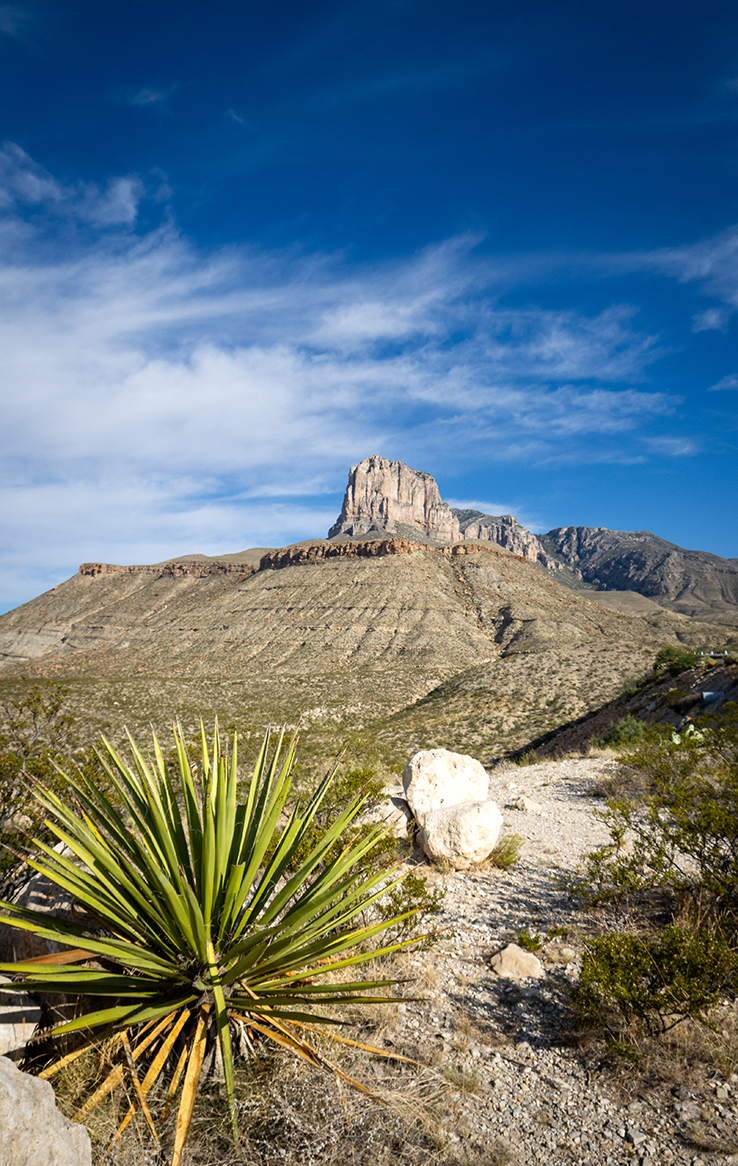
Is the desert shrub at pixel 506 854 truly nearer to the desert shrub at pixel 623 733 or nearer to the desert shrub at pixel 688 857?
the desert shrub at pixel 688 857

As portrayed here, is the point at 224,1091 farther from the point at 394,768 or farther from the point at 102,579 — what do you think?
the point at 102,579

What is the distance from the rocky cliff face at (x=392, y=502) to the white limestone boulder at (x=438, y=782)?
397ft

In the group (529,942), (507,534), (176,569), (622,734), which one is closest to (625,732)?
(622,734)

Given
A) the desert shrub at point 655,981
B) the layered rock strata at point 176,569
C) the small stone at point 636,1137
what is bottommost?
the small stone at point 636,1137

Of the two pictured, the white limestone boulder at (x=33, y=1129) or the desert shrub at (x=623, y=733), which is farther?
the desert shrub at (x=623, y=733)

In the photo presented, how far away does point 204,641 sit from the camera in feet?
151

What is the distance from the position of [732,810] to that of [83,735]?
18.9 m

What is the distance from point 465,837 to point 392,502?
13292 cm

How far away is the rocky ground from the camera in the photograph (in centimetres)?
236

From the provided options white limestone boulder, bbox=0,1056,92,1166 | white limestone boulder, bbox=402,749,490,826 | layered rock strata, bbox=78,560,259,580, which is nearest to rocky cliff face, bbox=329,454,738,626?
layered rock strata, bbox=78,560,259,580

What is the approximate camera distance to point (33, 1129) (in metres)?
1.89

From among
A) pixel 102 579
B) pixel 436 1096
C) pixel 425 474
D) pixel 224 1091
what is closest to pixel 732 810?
pixel 436 1096

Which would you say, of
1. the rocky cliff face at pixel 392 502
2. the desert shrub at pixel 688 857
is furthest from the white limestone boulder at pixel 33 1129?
the rocky cliff face at pixel 392 502

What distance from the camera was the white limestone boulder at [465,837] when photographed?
5684 mm
